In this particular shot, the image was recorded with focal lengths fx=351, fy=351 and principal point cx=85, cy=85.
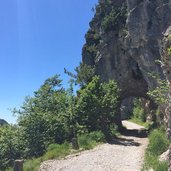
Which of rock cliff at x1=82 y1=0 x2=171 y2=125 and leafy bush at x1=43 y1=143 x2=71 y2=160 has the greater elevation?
rock cliff at x1=82 y1=0 x2=171 y2=125

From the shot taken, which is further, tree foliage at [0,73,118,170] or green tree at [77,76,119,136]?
green tree at [77,76,119,136]

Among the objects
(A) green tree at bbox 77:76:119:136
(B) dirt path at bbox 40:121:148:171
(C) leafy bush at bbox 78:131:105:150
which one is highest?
(A) green tree at bbox 77:76:119:136

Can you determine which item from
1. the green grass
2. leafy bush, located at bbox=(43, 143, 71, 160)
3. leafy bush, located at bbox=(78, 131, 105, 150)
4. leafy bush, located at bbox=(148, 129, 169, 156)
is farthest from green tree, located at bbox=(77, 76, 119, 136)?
leafy bush, located at bbox=(148, 129, 169, 156)

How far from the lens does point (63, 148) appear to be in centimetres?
2248

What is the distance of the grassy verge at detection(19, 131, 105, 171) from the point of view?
19.1 m

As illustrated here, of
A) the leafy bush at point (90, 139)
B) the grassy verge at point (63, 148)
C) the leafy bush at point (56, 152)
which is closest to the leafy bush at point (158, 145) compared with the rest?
the grassy verge at point (63, 148)

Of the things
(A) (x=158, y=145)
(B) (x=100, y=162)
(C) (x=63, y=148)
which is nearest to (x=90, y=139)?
(C) (x=63, y=148)

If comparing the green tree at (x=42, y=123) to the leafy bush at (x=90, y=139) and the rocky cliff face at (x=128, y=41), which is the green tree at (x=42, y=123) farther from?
the rocky cliff face at (x=128, y=41)

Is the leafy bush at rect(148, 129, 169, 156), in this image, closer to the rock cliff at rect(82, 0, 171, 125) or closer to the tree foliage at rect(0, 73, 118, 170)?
the tree foliage at rect(0, 73, 118, 170)

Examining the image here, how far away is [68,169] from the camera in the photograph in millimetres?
16188

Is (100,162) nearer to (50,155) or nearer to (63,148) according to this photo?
(50,155)

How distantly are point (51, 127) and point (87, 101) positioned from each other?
12.6 feet

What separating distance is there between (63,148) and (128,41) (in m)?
16.9

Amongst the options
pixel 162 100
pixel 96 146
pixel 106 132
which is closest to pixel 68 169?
pixel 162 100
